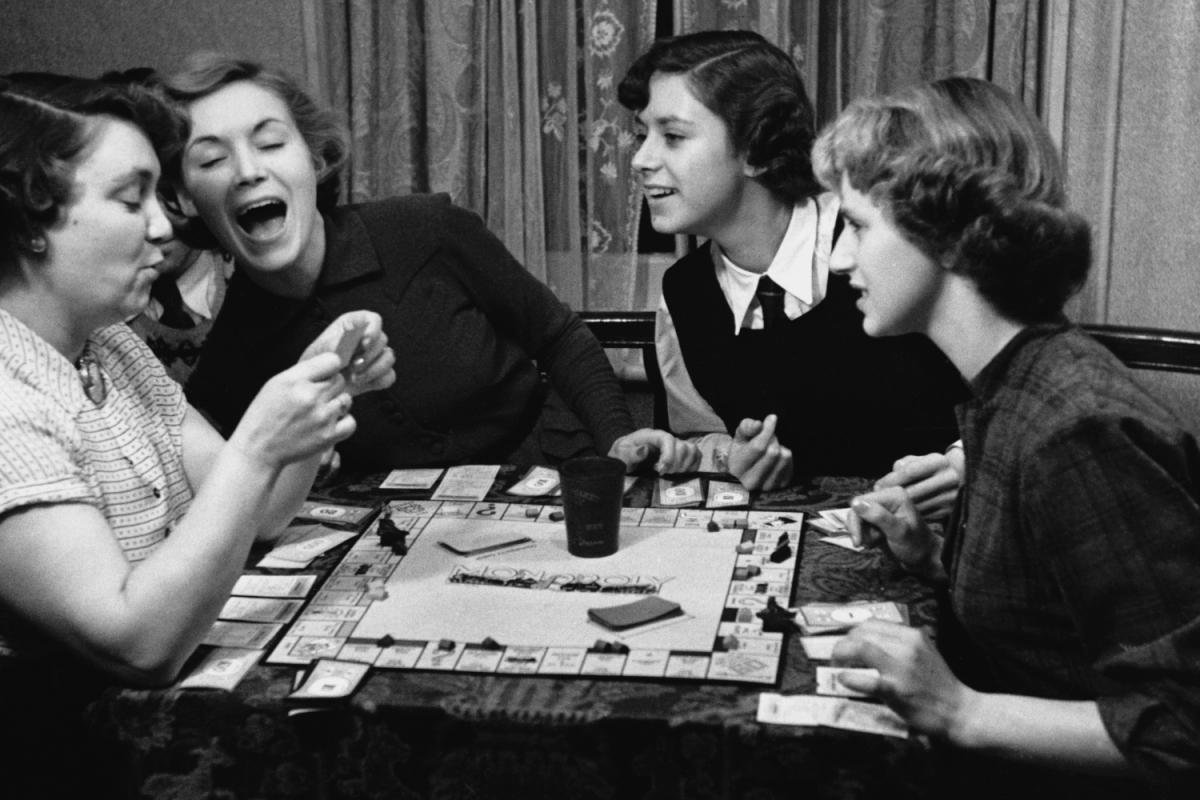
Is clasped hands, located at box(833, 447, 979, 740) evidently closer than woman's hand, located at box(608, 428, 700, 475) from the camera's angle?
Yes

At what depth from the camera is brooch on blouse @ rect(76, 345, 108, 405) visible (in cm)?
168

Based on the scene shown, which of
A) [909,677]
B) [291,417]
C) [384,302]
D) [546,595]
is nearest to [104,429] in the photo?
[291,417]

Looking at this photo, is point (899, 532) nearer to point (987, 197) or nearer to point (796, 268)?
point (987, 197)

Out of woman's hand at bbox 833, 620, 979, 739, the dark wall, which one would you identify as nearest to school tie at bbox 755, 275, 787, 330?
woman's hand at bbox 833, 620, 979, 739

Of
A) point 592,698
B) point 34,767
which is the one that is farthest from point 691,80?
point 34,767

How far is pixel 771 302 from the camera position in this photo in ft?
8.14

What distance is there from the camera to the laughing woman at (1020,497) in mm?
1279

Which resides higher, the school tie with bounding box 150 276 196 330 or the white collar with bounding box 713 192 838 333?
the white collar with bounding box 713 192 838 333

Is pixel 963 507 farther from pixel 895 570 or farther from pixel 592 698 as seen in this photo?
pixel 592 698

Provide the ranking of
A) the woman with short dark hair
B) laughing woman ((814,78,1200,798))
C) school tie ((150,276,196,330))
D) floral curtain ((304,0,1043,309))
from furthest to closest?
floral curtain ((304,0,1043,309)), school tie ((150,276,196,330)), the woman with short dark hair, laughing woman ((814,78,1200,798))

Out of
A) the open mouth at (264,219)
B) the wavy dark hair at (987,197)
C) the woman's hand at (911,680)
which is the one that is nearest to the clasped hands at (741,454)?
the wavy dark hair at (987,197)

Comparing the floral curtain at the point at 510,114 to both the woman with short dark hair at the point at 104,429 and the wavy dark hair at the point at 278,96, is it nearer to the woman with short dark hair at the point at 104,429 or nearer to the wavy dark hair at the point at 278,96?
the wavy dark hair at the point at 278,96

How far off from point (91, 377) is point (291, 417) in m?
0.33

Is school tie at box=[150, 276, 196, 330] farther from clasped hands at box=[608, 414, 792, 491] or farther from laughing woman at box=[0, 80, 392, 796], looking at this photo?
clasped hands at box=[608, 414, 792, 491]
